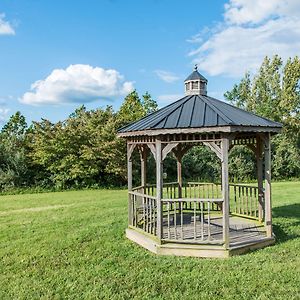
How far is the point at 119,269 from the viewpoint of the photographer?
5957mm

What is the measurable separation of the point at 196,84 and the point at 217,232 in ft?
11.4

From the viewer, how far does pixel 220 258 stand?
6.44 m

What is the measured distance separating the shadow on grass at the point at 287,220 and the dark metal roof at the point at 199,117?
2551 mm

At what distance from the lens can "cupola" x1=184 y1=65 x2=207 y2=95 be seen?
832cm

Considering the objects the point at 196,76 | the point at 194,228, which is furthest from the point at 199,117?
the point at 194,228

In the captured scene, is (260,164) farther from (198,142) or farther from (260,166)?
(198,142)

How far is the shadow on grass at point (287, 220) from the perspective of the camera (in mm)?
7875

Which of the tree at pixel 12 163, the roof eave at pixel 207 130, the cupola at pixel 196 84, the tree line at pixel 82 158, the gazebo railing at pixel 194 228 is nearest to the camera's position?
the roof eave at pixel 207 130

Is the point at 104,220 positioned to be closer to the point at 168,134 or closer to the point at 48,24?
the point at 168,134

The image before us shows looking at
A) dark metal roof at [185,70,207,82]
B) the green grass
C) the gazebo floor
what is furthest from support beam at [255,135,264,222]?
dark metal roof at [185,70,207,82]

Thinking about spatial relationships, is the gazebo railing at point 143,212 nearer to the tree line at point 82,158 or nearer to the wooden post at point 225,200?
the wooden post at point 225,200

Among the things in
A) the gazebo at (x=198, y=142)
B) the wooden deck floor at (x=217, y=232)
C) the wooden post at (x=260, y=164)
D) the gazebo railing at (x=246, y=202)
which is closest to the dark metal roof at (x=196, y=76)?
the gazebo at (x=198, y=142)

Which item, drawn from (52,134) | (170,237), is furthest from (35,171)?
(170,237)

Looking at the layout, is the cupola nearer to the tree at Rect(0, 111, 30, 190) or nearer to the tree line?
the tree line
